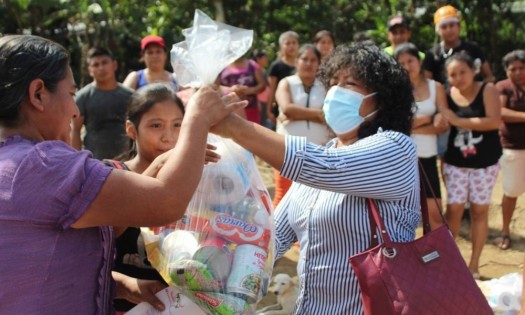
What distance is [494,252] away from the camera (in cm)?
609

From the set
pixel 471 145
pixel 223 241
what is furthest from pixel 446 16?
pixel 223 241

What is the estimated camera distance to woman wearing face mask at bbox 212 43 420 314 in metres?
1.97

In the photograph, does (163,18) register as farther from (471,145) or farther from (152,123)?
(152,123)

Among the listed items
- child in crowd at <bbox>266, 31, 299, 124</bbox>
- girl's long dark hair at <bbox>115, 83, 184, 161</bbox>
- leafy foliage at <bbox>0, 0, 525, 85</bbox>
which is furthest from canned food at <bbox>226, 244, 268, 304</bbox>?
leafy foliage at <bbox>0, 0, 525, 85</bbox>

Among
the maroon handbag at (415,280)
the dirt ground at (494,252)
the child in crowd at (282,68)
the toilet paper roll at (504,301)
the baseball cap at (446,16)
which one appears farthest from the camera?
the child in crowd at (282,68)

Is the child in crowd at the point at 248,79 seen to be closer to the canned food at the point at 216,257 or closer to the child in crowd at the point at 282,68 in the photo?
the child in crowd at the point at 282,68

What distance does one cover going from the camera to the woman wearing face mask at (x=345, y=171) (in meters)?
1.97

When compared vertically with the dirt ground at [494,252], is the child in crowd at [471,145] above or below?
above

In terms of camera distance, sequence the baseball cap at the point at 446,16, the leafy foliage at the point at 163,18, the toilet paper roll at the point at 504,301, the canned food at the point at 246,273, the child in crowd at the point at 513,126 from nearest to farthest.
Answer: the canned food at the point at 246,273
the toilet paper roll at the point at 504,301
the child in crowd at the point at 513,126
the baseball cap at the point at 446,16
the leafy foliage at the point at 163,18

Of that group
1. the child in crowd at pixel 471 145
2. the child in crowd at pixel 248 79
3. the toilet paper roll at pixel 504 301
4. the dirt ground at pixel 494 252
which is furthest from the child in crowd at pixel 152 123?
the child in crowd at pixel 248 79

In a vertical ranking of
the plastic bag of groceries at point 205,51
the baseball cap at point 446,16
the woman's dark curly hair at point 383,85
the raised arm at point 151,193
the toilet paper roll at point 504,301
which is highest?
the baseball cap at point 446,16

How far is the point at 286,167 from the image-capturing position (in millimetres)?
1969

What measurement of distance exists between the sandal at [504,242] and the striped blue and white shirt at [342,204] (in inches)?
171

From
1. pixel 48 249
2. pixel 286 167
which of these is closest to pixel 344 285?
pixel 286 167
